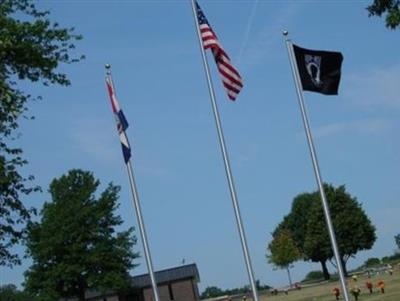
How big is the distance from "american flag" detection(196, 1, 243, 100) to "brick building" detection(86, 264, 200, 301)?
63.7 m

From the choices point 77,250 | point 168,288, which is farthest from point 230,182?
point 168,288

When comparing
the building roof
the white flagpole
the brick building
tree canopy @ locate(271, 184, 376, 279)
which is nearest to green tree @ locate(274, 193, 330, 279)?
tree canopy @ locate(271, 184, 376, 279)

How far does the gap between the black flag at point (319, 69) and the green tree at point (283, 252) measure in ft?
294

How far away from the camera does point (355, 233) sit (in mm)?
93875

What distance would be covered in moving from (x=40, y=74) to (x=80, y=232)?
36.6 metres

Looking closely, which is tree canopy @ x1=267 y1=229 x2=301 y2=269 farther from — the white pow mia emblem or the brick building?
the white pow mia emblem

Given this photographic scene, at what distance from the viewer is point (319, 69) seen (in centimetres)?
1894

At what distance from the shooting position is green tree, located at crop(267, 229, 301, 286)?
108 meters

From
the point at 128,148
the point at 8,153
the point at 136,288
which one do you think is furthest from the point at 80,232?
the point at 128,148

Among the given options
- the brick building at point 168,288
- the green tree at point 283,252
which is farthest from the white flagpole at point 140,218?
the green tree at point 283,252

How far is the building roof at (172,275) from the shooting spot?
82000mm

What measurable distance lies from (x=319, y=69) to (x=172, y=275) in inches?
2644

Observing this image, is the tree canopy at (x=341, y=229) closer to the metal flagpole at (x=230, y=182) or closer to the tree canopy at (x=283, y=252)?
the tree canopy at (x=283, y=252)

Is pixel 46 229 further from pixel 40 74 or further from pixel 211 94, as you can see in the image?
pixel 211 94
